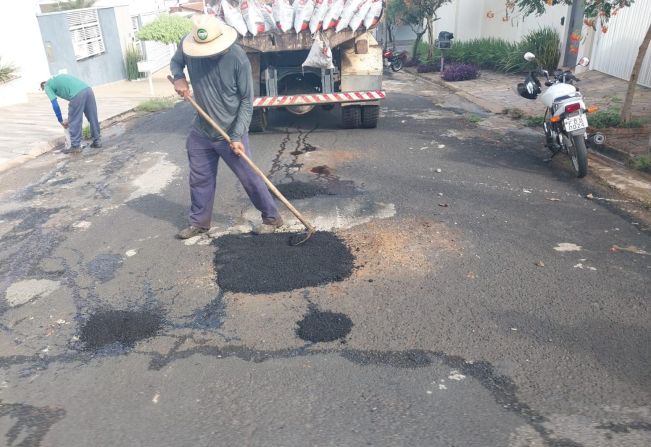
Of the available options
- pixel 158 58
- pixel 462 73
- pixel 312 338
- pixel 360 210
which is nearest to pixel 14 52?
pixel 158 58

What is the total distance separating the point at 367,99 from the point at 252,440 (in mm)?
7173

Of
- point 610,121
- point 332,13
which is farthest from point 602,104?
point 332,13

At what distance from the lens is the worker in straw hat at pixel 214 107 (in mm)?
4742

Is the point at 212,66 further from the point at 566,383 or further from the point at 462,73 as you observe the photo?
the point at 462,73

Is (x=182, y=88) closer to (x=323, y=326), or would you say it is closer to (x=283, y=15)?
(x=323, y=326)

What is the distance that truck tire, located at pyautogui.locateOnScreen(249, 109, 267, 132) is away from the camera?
9.24 meters

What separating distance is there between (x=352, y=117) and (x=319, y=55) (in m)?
1.27

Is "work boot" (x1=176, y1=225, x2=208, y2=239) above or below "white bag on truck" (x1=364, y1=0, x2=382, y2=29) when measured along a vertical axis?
below

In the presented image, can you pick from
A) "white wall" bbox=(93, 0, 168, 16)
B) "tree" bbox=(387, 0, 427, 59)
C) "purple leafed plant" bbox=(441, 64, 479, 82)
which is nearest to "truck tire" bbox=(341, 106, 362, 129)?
"purple leafed plant" bbox=(441, 64, 479, 82)

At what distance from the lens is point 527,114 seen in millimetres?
10258

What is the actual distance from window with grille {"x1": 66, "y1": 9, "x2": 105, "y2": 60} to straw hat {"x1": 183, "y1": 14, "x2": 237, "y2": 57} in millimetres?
14653

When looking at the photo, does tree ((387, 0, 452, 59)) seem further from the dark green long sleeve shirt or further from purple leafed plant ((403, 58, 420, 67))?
the dark green long sleeve shirt

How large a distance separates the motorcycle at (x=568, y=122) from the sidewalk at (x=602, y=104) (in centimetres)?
40

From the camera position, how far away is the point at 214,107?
4926 mm
